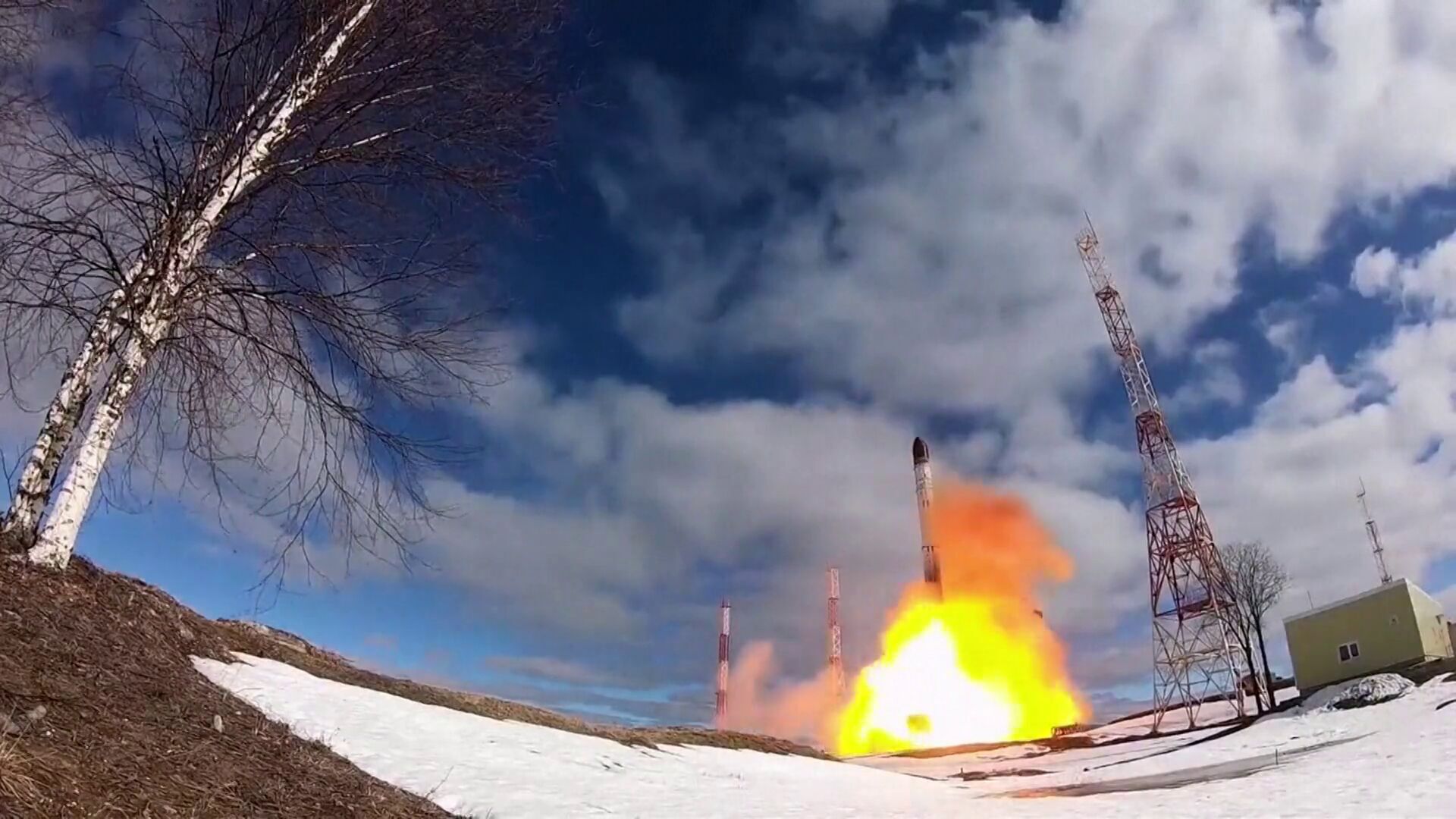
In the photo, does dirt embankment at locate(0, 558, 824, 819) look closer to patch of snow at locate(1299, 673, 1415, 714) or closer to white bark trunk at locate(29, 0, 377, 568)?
white bark trunk at locate(29, 0, 377, 568)

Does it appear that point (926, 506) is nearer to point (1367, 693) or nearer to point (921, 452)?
point (921, 452)

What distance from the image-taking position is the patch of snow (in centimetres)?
3139

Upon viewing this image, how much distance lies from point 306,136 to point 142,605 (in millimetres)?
6811

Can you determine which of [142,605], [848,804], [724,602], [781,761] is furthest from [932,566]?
[142,605]

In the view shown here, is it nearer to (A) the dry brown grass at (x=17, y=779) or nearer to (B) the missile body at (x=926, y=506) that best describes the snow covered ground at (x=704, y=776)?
(A) the dry brown grass at (x=17, y=779)

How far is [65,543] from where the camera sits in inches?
348

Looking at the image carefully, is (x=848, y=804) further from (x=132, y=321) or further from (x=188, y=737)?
(x=132, y=321)

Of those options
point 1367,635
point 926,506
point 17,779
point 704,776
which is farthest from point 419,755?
point 926,506

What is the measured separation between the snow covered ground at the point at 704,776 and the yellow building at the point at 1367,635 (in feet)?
54.8

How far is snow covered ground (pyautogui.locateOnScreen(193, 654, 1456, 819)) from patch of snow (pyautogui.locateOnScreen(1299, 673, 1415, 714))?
7.72 meters

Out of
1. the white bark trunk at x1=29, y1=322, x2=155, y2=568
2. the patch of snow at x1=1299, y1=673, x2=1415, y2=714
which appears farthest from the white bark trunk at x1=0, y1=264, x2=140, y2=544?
the patch of snow at x1=1299, y1=673, x2=1415, y2=714

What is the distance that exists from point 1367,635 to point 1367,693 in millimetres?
10190

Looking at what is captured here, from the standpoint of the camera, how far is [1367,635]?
40.0 metres

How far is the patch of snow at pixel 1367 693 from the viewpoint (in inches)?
1236
